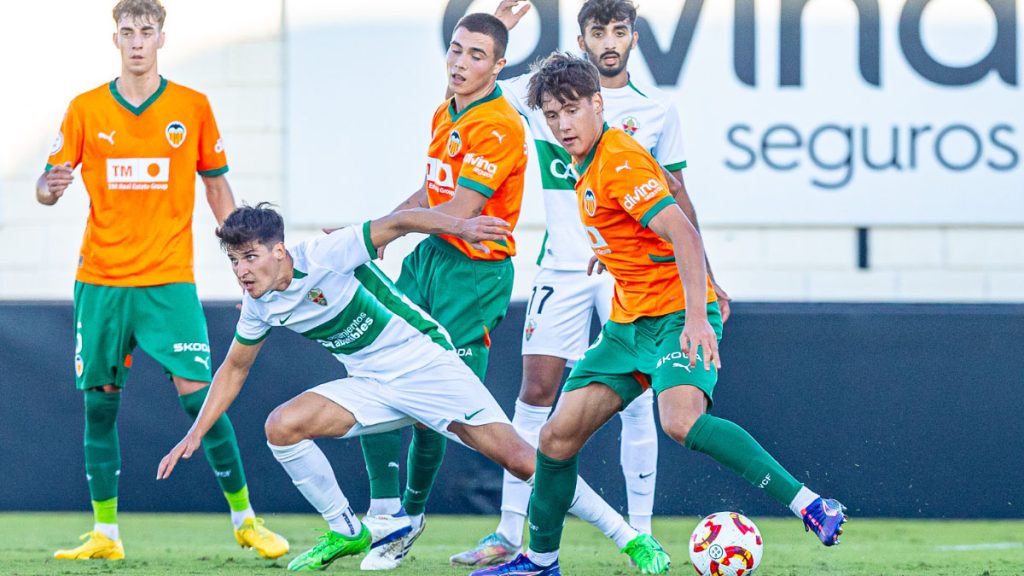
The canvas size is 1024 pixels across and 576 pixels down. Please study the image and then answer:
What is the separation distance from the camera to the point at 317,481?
4375 millimetres

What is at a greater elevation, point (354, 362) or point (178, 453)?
point (354, 362)

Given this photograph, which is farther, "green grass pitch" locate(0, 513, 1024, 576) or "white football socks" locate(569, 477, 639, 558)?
"green grass pitch" locate(0, 513, 1024, 576)

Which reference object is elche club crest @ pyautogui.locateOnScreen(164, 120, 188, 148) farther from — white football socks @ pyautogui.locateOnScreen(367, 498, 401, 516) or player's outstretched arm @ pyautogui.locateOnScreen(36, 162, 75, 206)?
white football socks @ pyautogui.locateOnScreen(367, 498, 401, 516)

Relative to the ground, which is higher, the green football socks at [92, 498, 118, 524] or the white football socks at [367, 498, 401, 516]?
the white football socks at [367, 498, 401, 516]

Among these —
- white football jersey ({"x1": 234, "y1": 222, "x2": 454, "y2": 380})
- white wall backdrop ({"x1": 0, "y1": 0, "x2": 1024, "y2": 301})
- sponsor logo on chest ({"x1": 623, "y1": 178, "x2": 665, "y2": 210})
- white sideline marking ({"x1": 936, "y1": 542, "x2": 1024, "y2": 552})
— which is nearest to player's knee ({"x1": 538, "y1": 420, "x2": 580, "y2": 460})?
white football jersey ({"x1": 234, "y1": 222, "x2": 454, "y2": 380})

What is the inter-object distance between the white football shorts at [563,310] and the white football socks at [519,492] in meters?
0.20

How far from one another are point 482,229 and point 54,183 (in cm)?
160

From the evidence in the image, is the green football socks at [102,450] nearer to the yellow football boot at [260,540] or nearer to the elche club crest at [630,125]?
the yellow football boot at [260,540]

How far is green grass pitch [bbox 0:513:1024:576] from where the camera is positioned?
181 inches

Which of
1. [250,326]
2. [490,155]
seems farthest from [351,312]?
[490,155]

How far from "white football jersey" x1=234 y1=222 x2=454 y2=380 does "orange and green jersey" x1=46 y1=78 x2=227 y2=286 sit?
86 cm

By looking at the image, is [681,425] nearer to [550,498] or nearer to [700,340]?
[700,340]

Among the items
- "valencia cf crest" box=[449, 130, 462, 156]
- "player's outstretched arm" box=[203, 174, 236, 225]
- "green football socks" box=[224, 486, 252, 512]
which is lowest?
"green football socks" box=[224, 486, 252, 512]

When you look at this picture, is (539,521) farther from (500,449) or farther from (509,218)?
(509,218)
